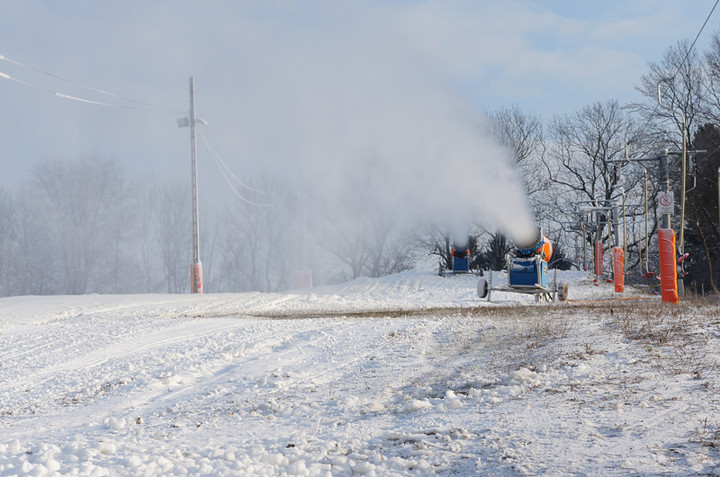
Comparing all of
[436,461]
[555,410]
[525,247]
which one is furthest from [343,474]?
[525,247]

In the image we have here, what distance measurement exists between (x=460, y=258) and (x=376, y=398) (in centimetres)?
3616

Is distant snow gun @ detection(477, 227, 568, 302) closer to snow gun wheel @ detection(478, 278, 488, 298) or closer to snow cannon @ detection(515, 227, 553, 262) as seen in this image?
snow cannon @ detection(515, 227, 553, 262)

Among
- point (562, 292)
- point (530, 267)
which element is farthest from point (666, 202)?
point (562, 292)

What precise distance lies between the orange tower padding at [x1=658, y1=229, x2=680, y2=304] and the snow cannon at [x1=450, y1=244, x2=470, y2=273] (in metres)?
24.4

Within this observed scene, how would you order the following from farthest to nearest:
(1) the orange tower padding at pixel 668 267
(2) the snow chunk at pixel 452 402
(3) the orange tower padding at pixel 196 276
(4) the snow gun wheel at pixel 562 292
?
(3) the orange tower padding at pixel 196 276 → (4) the snow gun wheel at pixel 562 292 → (1) the orange tower padding at pixel 668 267 → (2) the snow chunk at pixel 452 402

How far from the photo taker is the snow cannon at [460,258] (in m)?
42.2

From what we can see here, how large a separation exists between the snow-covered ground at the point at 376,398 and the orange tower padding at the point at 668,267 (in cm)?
549

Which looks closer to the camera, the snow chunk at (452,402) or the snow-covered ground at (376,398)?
the snow-covered ground at (376,398)

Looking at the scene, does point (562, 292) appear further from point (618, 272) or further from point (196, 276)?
point (196, 276)

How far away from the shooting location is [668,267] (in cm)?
1778

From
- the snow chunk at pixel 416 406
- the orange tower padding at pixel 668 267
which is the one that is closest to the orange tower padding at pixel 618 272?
the orange tower padding at pixel 668 267

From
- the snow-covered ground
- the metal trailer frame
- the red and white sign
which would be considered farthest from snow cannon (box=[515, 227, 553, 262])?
the snow-covered ground

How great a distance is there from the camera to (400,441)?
5.22 meters

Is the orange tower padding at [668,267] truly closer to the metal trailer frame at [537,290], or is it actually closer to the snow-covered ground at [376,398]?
the metal trailer frame at [537,290]
